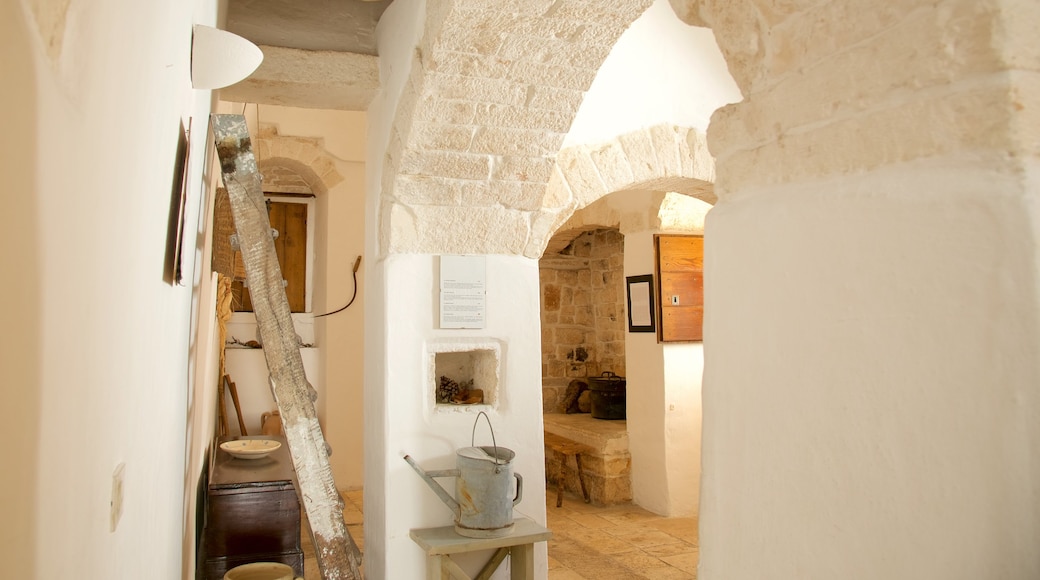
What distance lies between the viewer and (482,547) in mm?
2807

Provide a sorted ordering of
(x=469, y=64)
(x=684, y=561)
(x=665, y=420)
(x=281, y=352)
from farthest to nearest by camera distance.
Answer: (x=665, y=420) → (x=684, y=561) → (x=469, y=64) → (x=281, y=352)

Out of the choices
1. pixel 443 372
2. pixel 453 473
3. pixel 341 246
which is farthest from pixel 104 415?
pixel 341 246

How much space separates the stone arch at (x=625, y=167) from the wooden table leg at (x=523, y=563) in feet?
4.75

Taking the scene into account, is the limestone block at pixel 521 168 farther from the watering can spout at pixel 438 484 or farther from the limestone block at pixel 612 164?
the watering can spout at pixel 438 484

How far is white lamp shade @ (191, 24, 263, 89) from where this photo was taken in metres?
1.70

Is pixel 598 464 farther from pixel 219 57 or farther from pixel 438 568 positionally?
pixel 219 57

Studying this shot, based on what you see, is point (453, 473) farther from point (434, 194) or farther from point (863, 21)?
point (863, 21)

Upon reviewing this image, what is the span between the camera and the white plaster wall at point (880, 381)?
2.24 ft

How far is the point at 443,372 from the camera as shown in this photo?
3438 millimetres

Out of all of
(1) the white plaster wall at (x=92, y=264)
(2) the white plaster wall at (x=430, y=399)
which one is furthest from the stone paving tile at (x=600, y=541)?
(1) the white plaster wall at (x=92, y=264)

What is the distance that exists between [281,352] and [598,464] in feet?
12.1

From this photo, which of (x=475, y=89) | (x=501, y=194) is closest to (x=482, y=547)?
(x=501, y=194)

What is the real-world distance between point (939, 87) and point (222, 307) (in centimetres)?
415

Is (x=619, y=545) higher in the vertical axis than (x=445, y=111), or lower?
lower
